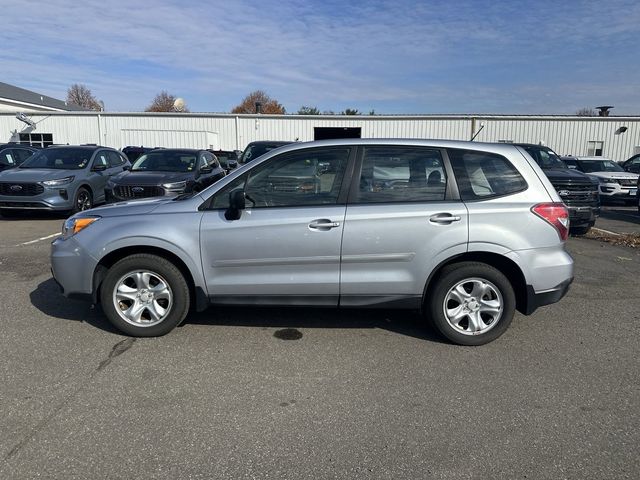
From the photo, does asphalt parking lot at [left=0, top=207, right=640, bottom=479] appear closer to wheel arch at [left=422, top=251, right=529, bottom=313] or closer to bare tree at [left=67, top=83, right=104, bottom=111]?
wheel arch at [left=422, top=251, right=529, bottom=313]

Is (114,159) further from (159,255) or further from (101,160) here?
(159,255)

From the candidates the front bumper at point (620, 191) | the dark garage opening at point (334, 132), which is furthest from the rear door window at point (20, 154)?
the front bumper at point (620, 191)

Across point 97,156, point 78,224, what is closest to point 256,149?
point 97,156

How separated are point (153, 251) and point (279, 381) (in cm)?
165

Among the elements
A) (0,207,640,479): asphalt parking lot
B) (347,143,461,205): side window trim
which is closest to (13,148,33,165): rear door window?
(0,207,640,479): asphalt parking lot

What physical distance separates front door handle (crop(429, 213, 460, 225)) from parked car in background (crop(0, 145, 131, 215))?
895 cm

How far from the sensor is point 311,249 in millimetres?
4035

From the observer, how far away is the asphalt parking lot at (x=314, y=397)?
2.62 m

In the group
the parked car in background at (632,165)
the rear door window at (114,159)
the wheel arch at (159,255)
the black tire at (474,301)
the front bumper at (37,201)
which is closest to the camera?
the black tire at (474,301)

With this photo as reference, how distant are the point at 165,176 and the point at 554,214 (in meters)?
7.58

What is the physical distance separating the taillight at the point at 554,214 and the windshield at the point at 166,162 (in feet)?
26.4

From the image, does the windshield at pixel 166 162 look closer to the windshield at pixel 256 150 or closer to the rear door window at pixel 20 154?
the windshield at pixel 256 150

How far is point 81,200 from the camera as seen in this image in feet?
35.5

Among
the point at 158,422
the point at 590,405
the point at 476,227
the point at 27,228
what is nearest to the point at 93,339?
the point at 158,422
